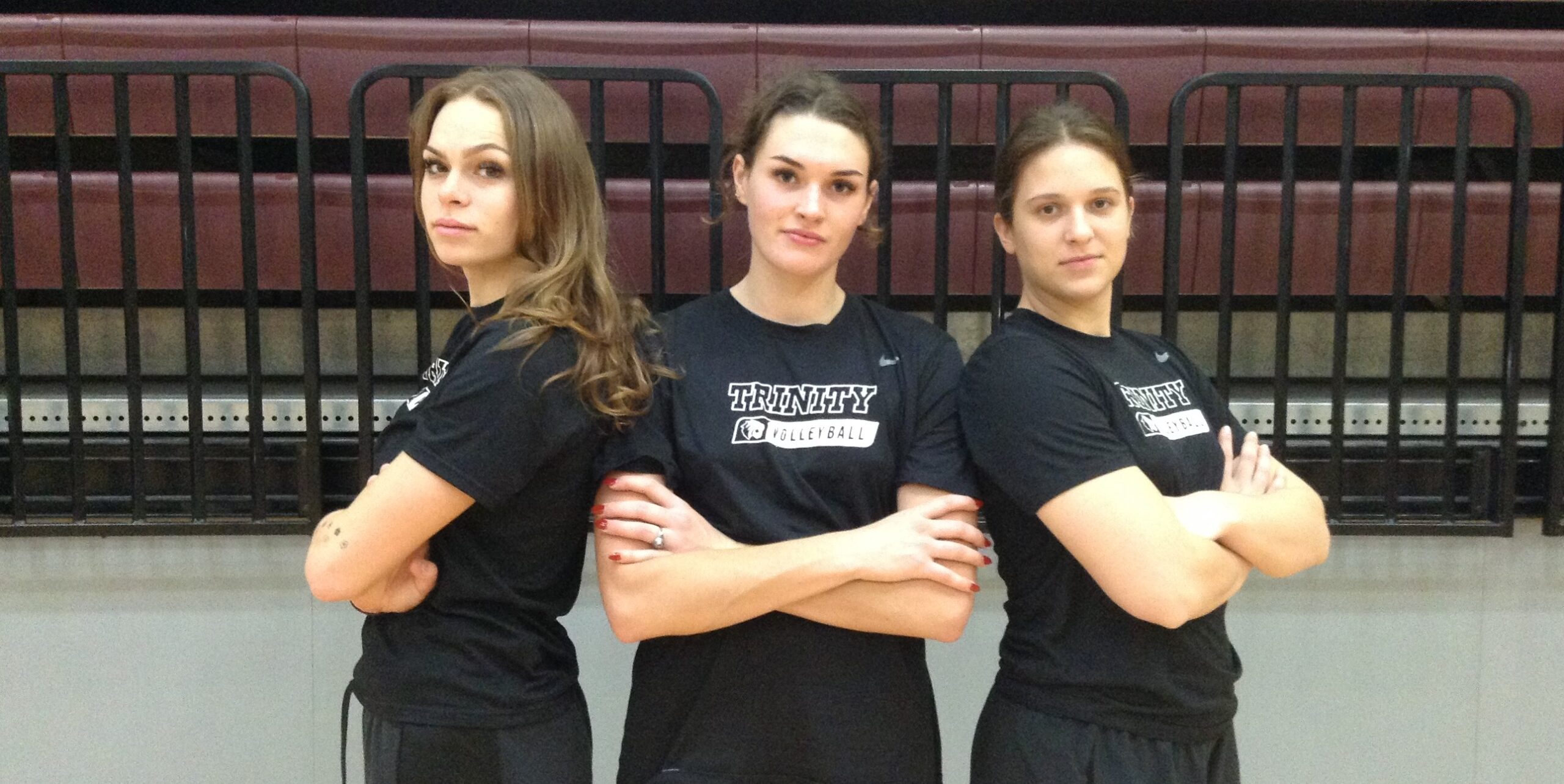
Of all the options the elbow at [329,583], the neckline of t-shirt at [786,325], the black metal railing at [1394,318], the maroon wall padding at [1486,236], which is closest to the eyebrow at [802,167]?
the neckline of t-shirt at [786,325]

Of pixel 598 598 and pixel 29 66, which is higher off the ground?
pixel 29 66

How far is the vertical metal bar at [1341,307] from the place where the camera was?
2236mm

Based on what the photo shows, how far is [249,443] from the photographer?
2.24m

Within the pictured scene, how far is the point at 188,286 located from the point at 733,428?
146cm

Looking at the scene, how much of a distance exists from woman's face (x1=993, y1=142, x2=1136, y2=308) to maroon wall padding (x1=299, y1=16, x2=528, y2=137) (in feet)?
6.31

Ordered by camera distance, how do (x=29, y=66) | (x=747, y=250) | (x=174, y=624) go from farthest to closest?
1. (x=747, y=250)
2. (x=174, y=624)
3. (x=29, y=66)

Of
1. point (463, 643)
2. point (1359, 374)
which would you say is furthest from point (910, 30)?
point (463, 643)

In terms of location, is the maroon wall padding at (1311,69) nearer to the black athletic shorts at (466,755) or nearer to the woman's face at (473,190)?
the woman's face at (473,190)

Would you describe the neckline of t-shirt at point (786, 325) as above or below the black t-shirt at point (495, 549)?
above

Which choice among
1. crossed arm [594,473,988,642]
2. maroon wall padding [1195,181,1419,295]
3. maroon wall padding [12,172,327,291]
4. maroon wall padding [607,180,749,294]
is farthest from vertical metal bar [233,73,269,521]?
maroon wall padding [1195,181,1419,295]

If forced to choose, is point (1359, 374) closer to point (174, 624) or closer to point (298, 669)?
point (298, 669)

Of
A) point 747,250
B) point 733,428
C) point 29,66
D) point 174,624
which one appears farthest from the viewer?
point 747,250

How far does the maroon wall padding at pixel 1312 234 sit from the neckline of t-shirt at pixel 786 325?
1.87 meters

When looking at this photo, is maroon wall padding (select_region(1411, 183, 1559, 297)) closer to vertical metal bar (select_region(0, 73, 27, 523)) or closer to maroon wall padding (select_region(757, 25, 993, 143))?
maroon wall padding (select_region(757, 25, 993, 143))
